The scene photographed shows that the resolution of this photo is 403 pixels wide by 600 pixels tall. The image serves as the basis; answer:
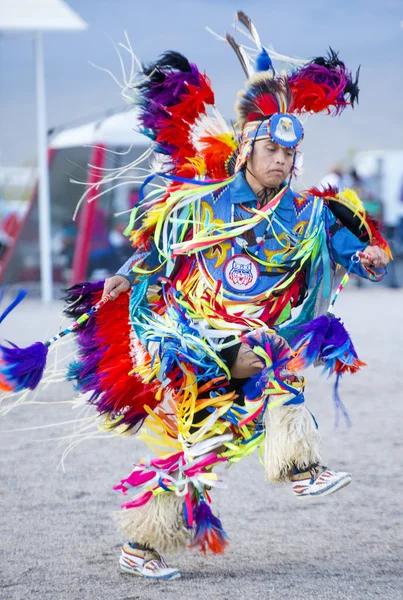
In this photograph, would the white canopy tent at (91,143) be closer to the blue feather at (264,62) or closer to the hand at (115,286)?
the blue feather at (264,62)

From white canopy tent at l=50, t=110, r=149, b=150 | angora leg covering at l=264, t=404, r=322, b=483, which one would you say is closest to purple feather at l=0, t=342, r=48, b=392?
angora leg covering at l=264, t=404, r=322, b=483

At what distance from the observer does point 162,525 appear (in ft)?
10.6

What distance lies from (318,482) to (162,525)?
550 millimetres

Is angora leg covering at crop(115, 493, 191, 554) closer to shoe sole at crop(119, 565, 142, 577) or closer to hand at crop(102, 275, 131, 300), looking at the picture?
shoe sole at crop(119, 565, 142, 577)

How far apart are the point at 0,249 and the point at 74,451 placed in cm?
1019

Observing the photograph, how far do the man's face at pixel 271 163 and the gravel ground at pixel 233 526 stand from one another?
1296 millimetres

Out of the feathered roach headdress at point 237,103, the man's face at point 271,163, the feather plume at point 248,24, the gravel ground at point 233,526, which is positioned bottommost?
the gravel ground at point 233,526

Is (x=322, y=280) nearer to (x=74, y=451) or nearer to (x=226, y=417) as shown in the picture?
(x=226, y=417)

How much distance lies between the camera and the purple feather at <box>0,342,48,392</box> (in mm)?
3232

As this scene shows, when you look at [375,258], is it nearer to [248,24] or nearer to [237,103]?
[237,103]

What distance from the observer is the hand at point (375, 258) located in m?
3.30

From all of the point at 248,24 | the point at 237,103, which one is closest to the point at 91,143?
the point at 248,24

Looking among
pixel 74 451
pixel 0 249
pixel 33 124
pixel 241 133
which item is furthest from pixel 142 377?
pixel 33 124

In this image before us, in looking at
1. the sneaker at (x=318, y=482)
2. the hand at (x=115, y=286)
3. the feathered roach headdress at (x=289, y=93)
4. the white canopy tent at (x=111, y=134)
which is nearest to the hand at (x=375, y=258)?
the feathered roach headdress at (x=289, y=93)
